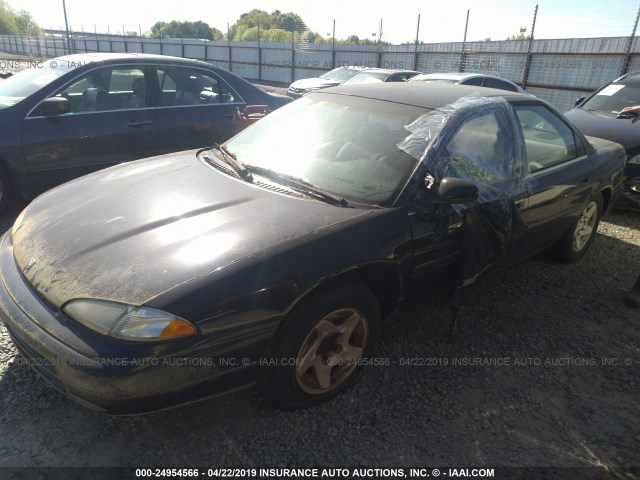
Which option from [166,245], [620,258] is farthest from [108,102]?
[620,258]

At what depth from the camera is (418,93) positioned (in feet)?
9.63

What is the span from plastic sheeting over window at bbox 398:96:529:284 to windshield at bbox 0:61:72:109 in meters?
3.82

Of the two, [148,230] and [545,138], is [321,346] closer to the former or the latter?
[148,230]

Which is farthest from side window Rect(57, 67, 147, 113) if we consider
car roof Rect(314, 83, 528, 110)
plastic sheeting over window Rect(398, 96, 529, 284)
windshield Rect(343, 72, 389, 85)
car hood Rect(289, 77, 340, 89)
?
car hood Rect(289, 77, 340, 89)

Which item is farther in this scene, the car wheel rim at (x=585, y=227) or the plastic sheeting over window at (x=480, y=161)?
the car wheel rim at (x=585, y=227)

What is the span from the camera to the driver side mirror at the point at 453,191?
2.29 m

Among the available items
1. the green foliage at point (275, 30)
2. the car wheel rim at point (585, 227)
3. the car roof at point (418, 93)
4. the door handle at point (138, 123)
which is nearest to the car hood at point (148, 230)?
the car roof at point (418, 93)

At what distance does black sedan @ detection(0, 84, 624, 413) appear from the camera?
5.67 ft

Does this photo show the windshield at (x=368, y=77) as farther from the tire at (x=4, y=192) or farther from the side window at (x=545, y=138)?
the tire at (x=4, y=192)

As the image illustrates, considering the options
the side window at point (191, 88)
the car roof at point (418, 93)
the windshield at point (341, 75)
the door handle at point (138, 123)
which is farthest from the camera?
the windshield at point (341, 75)

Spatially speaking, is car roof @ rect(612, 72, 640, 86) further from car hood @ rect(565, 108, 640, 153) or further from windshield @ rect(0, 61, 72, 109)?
windshield @ rect(0, 61, 72, 109)

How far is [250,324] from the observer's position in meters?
1.82

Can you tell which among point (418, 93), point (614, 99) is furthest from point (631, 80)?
point (418, 93)

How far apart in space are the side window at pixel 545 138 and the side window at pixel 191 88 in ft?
11.7
